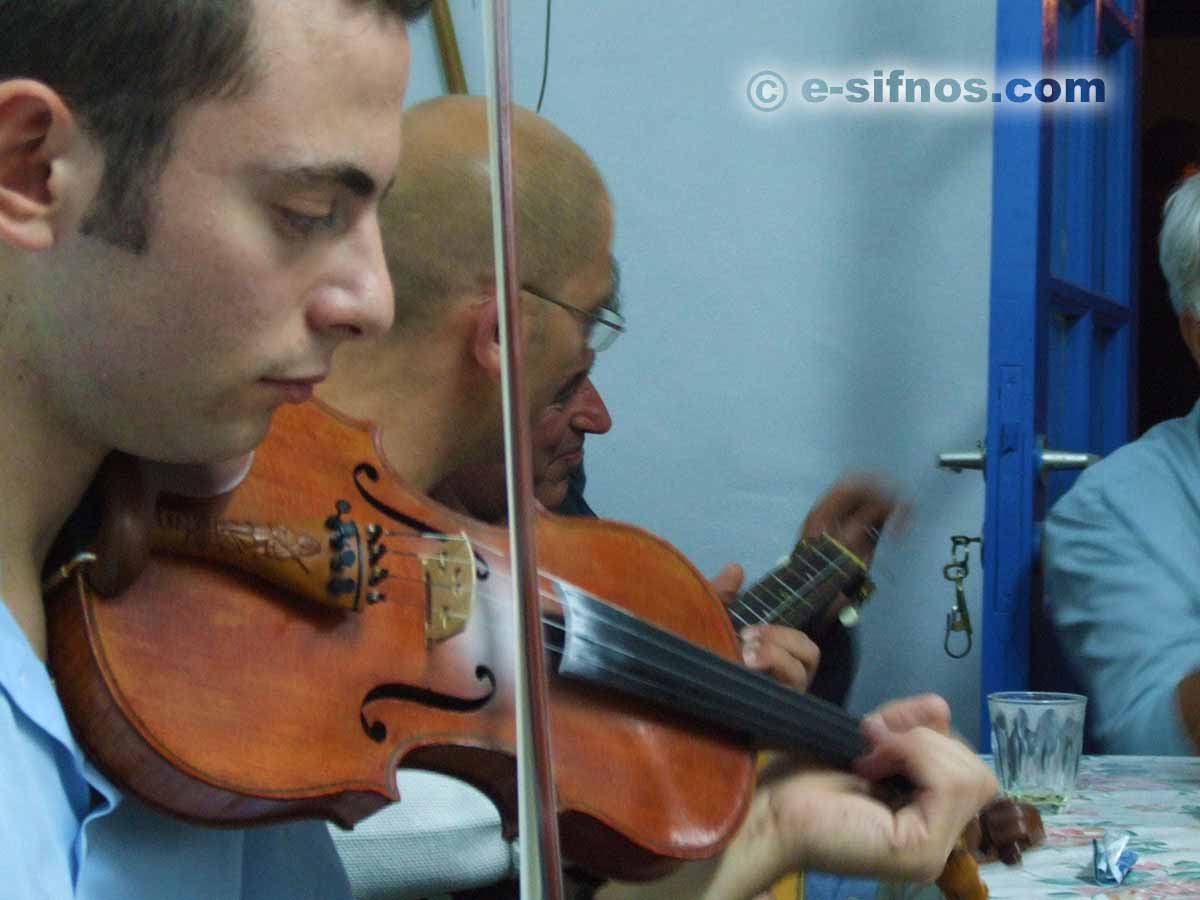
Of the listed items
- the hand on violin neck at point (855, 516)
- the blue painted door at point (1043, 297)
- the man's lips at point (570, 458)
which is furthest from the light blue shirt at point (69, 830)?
the blue painted door at point (1043, 297)

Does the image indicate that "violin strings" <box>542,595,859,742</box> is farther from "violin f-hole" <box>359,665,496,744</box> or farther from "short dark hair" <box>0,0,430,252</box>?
"short dark hair" <box>0,0,430,252</box>

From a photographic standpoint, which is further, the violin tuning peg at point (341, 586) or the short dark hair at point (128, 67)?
the violin tuning peg at point (341, 586)

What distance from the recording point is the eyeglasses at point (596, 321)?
0.73 metres

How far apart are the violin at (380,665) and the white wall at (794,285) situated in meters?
0.86

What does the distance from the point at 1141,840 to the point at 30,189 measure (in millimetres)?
647

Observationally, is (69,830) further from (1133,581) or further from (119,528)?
(1133,581)

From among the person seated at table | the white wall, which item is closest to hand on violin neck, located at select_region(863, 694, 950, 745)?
the person seated at table

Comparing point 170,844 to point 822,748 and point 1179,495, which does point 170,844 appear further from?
point 1179,495

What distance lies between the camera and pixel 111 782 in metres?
0.35

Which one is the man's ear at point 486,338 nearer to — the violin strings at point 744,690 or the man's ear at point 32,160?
the violin strings at point 744,690

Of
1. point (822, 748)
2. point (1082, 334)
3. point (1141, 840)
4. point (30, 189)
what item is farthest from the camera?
point (1082, 334)

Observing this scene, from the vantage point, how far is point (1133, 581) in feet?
3.82

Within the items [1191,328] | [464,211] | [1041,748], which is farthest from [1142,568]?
[464,211]

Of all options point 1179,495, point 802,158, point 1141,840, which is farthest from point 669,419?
point 1141,840
